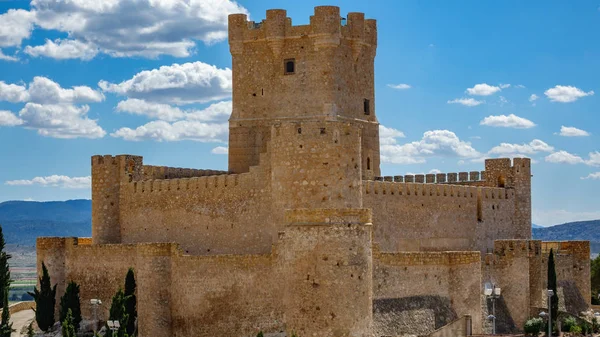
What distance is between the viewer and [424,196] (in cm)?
4603

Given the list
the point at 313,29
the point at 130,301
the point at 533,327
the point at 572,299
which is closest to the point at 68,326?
the point at 130,301

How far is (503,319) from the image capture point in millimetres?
44031

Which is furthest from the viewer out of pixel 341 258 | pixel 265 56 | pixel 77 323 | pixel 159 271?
pixel 265 56

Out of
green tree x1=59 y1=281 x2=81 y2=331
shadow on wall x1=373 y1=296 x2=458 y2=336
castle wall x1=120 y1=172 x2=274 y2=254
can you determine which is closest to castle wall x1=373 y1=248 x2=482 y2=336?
shadow on wall x1=373 y1=296 x2=458 y2=336

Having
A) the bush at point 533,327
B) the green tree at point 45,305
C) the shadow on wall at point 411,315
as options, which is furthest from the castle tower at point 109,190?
the bush at point 533,327

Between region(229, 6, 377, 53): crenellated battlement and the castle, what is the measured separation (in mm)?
58

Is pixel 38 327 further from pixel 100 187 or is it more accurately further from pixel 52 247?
pixel 100 187

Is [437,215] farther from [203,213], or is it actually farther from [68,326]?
[68,326]

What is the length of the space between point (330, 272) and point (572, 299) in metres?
19.4

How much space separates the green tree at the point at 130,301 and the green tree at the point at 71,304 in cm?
301

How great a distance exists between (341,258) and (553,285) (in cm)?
1560

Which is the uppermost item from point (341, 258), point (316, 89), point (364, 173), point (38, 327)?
point (316, 89)

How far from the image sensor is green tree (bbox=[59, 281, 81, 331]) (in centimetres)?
4322

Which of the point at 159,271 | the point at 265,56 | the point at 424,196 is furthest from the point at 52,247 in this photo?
the point at 424,196
